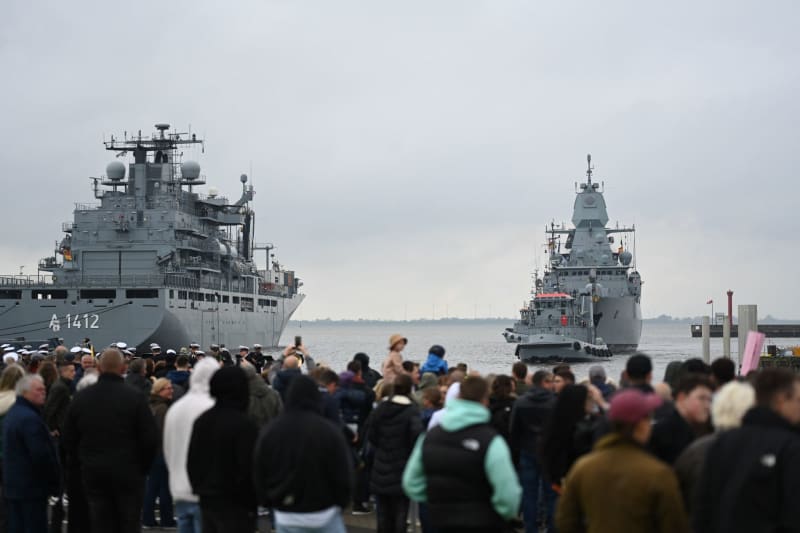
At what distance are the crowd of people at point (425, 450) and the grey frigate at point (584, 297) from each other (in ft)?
197

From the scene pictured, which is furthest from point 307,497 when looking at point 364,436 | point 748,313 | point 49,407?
point 748,313

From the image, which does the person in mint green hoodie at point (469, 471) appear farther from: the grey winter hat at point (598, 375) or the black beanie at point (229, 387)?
the grey winter hat at point (598, 375)

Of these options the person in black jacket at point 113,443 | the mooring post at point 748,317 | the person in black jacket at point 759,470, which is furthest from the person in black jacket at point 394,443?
the mooring post at point 748,317

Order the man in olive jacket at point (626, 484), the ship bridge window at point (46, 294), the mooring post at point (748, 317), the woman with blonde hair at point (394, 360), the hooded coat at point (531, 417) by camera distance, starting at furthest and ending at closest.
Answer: the ship bridge window at point (46, 294), the mooring post at point (748, 317), the woman with blonde hair at point (394, 360), the hooded coat at point (531, 417), the man in olive jacket at point (626, 484)

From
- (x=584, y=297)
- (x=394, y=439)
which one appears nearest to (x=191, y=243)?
(x=584, y=297)

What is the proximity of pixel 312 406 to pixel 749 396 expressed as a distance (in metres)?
2.79

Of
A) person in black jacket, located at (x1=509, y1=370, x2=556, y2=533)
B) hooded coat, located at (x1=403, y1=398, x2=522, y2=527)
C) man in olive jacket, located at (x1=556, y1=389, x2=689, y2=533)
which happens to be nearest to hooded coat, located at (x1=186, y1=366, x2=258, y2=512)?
hooded coat, located at (x1=403, y1=398, x2=522, y2=527)

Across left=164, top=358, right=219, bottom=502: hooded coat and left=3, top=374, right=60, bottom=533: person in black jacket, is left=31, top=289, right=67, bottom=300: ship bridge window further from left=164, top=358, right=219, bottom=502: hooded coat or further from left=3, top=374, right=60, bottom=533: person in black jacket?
left=164, top=358, right=219, bottom=502: hooded coat

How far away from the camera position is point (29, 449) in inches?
385

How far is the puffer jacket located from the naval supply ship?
51.1 m

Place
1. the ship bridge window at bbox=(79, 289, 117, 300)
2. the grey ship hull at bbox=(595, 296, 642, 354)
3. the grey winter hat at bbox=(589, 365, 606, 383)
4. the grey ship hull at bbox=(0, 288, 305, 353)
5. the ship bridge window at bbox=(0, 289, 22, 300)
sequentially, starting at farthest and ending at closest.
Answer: the grey ship hull at bbox=(595, 296, 642, 354), the ship bridge window at bbox=(0, 289, 22, 300), the ship bridge window at bbox=(79, 289, 117, 300), the grey ship hull at bbox=(0, 288, 305, 353), the grey winter hat at bbox=(589, 365, 606, 383)

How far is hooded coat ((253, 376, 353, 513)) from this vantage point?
7.33 meters

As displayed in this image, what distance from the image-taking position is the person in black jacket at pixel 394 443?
10.1m

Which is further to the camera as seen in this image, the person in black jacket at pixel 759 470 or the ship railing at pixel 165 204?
the ship railing at pixel 165 204
